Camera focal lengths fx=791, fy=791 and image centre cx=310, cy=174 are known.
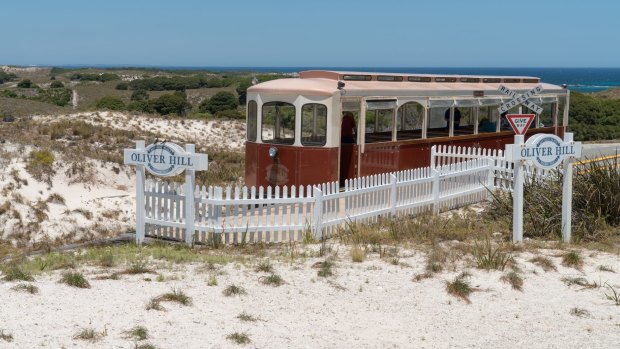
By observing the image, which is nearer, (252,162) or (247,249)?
(247,249)

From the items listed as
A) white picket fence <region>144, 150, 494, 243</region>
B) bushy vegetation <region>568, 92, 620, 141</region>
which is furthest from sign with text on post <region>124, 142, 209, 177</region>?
bushy vegetation <region>568, 92, 620, 141</region>

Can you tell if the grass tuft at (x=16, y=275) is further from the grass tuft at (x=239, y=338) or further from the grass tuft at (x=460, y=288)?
the grass tuft at (x=460, y=288)

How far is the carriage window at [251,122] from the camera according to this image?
577 inches

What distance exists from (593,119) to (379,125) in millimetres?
28264

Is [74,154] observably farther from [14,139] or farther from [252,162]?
[252,162]

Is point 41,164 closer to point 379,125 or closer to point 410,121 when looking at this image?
point 379,125

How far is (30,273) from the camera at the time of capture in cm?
900

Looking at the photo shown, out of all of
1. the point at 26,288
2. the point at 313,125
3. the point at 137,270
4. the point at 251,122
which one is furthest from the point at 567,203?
the point at 26,288

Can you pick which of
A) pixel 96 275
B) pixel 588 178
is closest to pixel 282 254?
pixel 96 275

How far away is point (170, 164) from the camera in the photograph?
11.4 m

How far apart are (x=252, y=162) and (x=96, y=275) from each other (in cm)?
596

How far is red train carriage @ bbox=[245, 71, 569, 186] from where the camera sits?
1395cm

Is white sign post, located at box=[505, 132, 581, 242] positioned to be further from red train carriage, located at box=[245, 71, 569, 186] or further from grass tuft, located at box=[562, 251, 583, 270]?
red train carriage, located at box=[245, 71, 569, 186]

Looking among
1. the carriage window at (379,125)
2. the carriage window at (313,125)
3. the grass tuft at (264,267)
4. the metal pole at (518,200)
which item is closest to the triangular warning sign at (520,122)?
the metal pole at (518,200)
